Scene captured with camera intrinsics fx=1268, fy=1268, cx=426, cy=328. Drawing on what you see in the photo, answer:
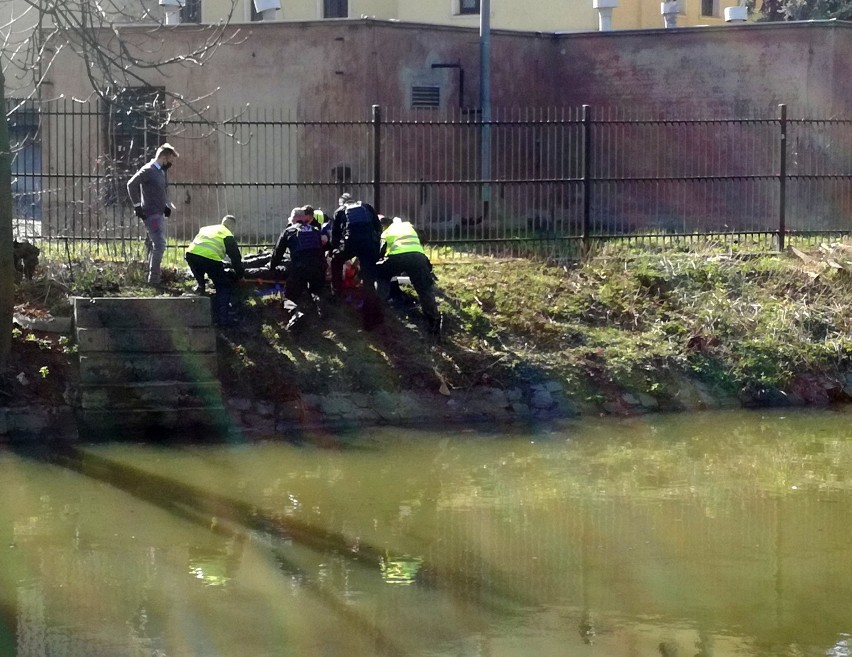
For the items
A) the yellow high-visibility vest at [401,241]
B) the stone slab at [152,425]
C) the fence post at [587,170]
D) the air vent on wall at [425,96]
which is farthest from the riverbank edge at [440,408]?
the air vent on wall at [425,96]

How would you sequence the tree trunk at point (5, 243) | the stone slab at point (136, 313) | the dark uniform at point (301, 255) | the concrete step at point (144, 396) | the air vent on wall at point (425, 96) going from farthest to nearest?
the air vent on wall at point (425, 96)
the dark uniform at point (301, 255)
the stone slab at point (136, 313)
the concrete step at point (144, 396)
the tree trunk at point (5, 243)

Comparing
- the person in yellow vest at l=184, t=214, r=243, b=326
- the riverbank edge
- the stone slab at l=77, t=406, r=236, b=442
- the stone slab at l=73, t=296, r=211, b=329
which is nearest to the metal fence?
the person in yellow vest at l=184, t=214, r=243, b=326

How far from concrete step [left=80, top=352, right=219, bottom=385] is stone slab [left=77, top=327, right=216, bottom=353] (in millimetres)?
72

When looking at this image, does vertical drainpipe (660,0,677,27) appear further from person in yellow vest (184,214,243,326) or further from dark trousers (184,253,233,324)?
dark trousers (184,253,233,324)

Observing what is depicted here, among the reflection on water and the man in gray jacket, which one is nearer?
the reflection on water

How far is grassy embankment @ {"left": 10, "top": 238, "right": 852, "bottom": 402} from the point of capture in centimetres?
1352

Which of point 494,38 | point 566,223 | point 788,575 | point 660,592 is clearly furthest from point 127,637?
point 494,38

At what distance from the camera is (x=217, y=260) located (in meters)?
13.6

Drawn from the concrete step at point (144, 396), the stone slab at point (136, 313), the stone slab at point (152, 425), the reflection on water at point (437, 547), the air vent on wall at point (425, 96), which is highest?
the air vent on wall at point (425, 96)

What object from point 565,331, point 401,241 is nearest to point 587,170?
point 565,331

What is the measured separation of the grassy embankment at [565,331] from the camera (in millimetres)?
13516

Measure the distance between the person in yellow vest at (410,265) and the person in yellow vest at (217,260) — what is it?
5.32 ft

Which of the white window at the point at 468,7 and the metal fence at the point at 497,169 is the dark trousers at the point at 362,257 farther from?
the white window at the point at 468,7

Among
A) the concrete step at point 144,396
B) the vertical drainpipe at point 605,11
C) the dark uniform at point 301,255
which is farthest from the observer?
the vertical drainpipe at point 605,11
